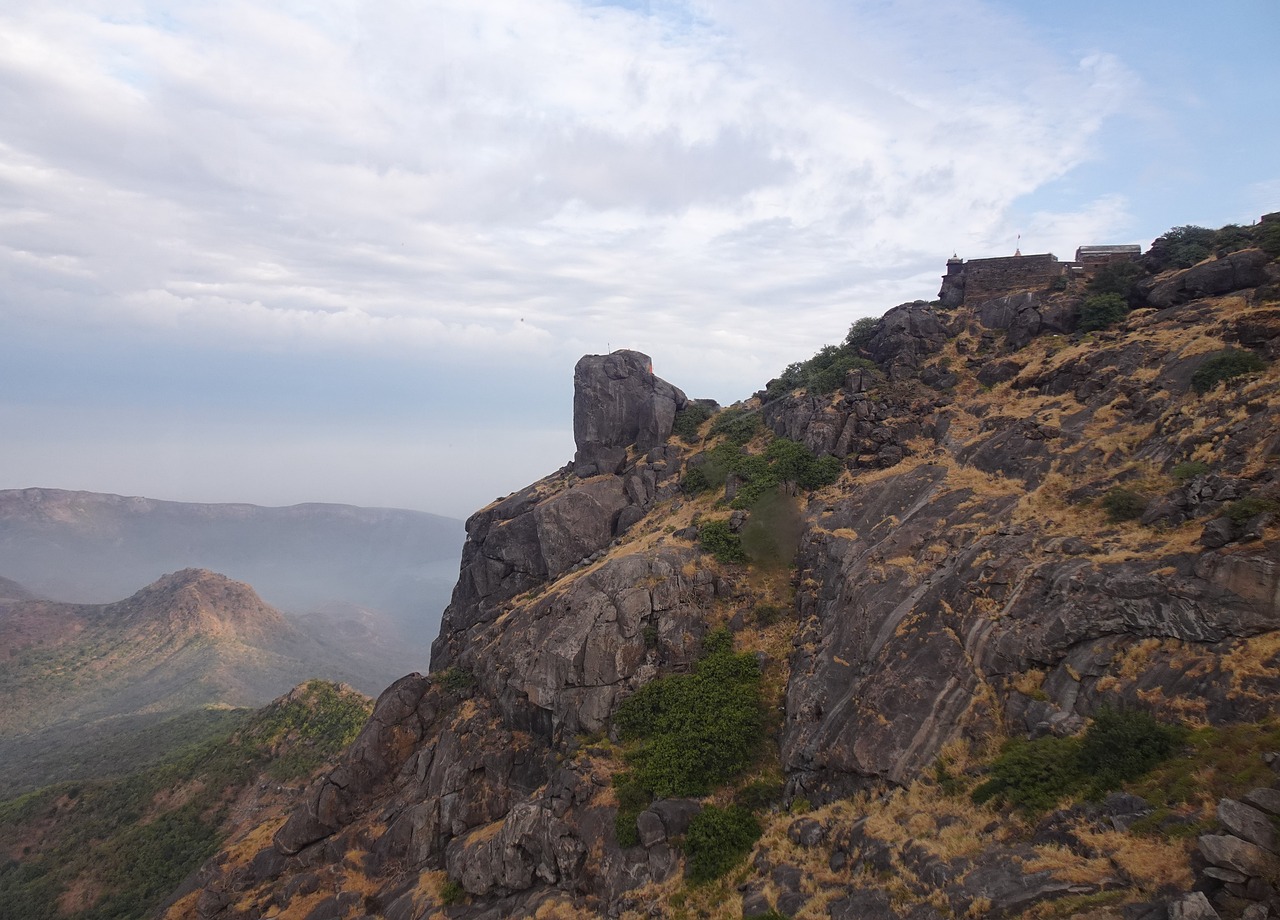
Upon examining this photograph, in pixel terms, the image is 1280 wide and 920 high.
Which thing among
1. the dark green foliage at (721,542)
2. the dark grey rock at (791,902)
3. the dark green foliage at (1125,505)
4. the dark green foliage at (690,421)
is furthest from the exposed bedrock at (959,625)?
the dark green foliage at (690,421)

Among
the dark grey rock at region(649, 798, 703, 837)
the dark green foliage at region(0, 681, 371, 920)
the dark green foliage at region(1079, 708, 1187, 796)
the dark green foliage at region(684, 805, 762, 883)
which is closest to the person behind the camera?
the dark green foliage at region(1079, 708, 1187, 796)

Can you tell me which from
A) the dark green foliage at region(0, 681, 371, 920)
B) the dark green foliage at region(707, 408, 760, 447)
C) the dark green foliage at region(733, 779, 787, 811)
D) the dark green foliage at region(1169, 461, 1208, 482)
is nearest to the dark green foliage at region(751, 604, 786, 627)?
the dark green foliage at region(733, 779, 787, 811)

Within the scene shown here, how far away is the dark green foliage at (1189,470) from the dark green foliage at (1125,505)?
3.99 ft

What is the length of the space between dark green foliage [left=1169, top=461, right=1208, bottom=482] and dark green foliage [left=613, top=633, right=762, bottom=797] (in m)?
18.0

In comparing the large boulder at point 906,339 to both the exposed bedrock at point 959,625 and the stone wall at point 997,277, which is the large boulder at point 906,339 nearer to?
the stone wall at point 997,277

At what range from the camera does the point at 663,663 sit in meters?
30.1

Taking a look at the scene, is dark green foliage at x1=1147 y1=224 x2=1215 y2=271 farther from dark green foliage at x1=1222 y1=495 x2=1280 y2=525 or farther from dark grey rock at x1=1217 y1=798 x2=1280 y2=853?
dark grey rock at x1=1217 y1=798 x2=1280 y2=853

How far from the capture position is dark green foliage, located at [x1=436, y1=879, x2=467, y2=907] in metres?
26.0

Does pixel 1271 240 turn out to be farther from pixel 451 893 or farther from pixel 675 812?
pixel 451 893

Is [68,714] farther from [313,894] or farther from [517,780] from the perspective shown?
[517,780]

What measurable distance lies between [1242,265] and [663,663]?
117 feet

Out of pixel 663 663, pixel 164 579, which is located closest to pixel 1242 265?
pixel 663 663

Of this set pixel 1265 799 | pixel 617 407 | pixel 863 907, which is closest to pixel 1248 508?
pixel 1265 799

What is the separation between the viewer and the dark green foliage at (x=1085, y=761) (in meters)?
14.1
